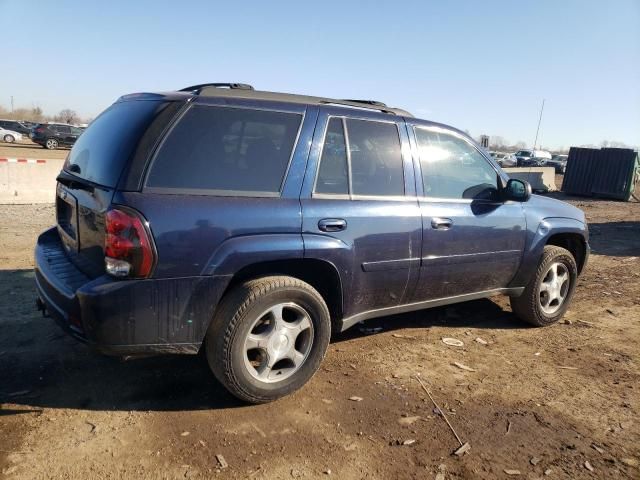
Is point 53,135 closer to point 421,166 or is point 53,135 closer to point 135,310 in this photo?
point 421,166

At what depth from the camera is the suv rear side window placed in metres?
3.40

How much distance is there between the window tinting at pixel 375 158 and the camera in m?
3.54

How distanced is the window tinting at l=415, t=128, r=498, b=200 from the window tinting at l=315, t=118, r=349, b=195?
77cm

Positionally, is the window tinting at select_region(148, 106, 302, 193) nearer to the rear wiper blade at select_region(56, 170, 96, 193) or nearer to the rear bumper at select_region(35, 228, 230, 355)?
the rear wiper blade at select_region(56, 170, 96, 193)

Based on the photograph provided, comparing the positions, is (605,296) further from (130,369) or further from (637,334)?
(130,369)

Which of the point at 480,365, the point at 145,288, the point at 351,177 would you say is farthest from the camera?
the point at 480,365

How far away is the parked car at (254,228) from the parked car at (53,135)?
33153 mm

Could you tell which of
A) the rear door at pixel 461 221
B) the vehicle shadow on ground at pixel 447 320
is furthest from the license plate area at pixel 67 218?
the rear door at pixel 461 221

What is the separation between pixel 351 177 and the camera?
350 cm

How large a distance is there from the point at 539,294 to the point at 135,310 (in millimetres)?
3799

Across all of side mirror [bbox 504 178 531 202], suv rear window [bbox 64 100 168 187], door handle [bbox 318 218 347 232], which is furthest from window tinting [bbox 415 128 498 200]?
suv rear window [bbox 64 100 168 187]

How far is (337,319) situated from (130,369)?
62.2 inches

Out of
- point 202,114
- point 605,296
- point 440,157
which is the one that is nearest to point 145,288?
point 202,114

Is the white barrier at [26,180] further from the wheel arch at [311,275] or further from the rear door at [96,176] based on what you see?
the wheel arch at [311,275]
